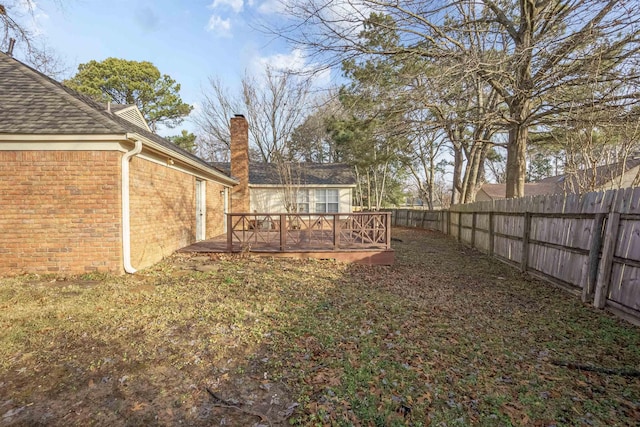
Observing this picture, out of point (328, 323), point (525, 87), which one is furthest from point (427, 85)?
point (328, 323)

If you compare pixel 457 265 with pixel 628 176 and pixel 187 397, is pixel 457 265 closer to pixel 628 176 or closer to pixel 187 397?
pixel 187 397

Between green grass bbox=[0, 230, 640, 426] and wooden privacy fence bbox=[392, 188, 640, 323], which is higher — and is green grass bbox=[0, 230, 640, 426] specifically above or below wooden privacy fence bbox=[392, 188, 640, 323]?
below

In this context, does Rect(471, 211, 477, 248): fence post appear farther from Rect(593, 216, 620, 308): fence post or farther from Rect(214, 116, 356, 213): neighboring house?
Rect(214, 116, 356, 213): neighboring house

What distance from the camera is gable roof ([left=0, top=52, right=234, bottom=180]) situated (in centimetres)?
539

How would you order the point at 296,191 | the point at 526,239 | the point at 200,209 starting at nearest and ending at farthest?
the point at 526,239, the point at 200,209, the point at 296,191

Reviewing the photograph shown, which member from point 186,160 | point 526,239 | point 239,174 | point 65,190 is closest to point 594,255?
point 526,239

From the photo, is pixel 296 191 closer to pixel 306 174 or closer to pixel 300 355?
pixel 306 174

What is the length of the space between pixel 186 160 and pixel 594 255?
28.9ft

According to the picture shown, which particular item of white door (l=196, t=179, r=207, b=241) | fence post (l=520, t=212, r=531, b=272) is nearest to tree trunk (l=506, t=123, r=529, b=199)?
fence post (l=520, t=212, r=531, b=272)

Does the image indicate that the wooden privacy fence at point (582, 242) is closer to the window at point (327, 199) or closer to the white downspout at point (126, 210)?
the white downspout at point (126, 210)

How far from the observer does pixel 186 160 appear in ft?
26.5

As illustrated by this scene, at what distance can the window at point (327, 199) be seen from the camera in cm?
1648

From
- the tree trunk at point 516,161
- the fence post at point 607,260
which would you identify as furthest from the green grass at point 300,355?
the tree trunk at point 516,161

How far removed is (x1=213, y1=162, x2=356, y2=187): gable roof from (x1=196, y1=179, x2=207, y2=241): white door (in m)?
5.71
